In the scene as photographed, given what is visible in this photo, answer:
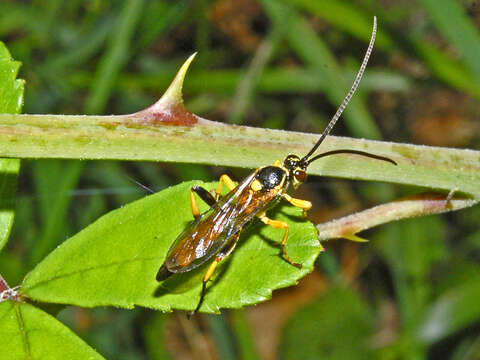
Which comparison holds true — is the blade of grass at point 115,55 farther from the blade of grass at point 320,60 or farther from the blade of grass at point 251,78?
the blade of grass at point 251,78

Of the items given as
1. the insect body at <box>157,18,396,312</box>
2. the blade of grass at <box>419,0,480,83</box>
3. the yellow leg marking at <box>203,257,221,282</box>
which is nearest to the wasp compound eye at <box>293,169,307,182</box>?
the insect body at <box>157,18,396,312</box>

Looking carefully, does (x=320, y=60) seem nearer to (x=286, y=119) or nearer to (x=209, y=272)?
(x=286, y=119)

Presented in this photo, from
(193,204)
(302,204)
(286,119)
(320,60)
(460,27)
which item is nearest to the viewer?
(193,204)

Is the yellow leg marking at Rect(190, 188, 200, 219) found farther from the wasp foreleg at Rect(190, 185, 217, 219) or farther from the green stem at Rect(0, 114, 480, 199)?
the green stem at Rect(0, 114, 480, 199)

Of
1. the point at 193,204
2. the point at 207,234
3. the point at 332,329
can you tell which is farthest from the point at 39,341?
the point at 332,329

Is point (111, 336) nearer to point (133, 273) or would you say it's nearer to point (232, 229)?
point (232, 229)

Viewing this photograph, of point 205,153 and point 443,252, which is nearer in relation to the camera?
point 205,153

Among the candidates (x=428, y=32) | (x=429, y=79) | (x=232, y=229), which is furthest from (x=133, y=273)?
(x=428, y=32)
